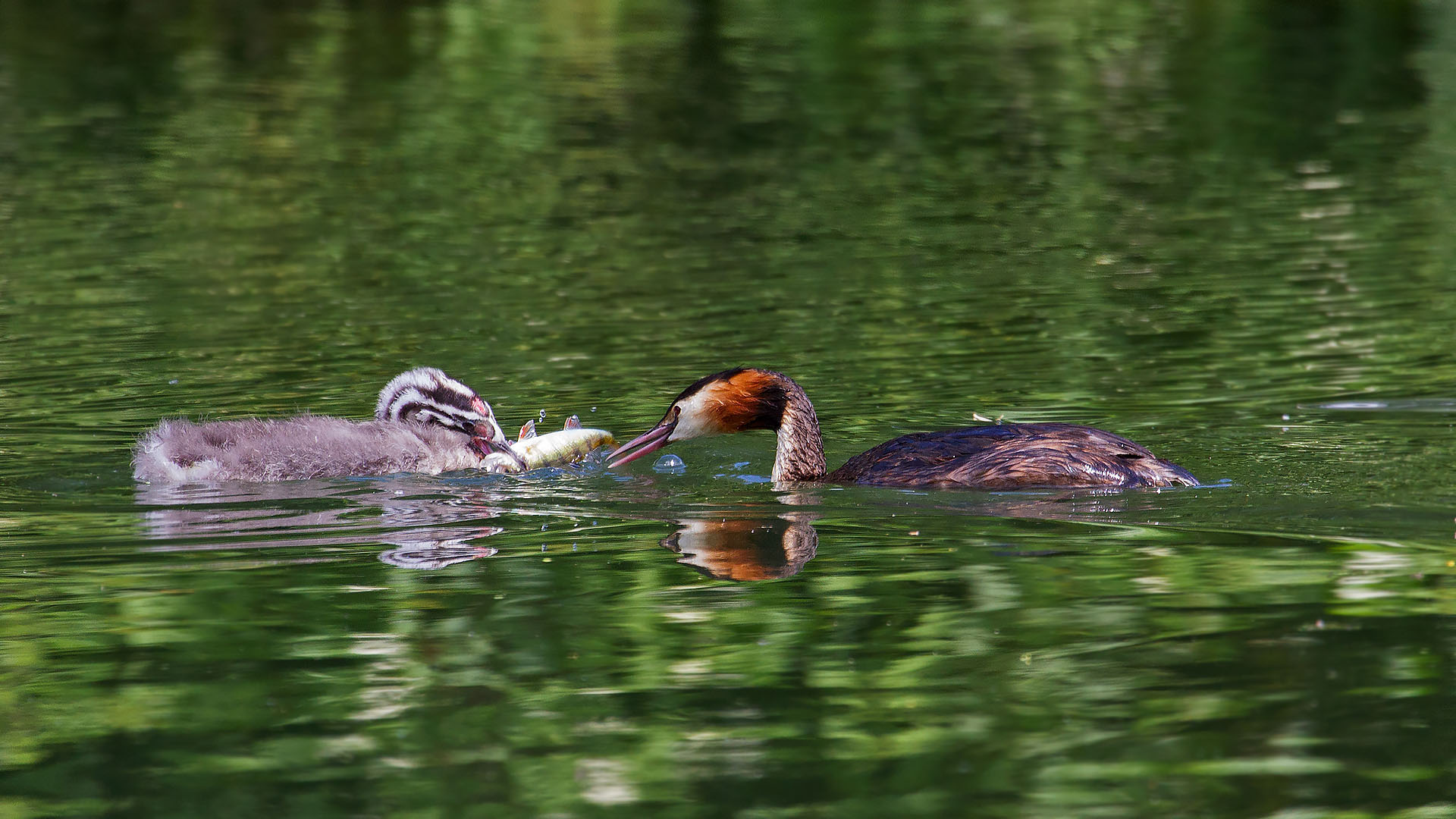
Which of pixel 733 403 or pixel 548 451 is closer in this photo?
pixel 733 403

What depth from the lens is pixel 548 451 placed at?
1019 centimetres

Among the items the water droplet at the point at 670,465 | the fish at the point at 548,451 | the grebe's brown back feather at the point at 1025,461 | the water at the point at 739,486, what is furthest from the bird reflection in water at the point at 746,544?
the fish at the point at 548,451

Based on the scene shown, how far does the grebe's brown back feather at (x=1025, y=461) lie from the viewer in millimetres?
9094

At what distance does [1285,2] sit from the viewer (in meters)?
43.9

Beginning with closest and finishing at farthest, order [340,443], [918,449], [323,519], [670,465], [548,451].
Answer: [323,519] < [918,449] < [340,443] < [548,451] < [670,465]

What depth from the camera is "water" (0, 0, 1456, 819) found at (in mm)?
5730

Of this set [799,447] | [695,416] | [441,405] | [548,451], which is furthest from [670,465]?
[441,405]

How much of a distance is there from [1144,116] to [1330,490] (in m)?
20.1

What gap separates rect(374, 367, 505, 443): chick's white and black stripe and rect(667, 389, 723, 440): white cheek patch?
987mm

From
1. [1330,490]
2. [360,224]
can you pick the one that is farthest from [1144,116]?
[1330,490]

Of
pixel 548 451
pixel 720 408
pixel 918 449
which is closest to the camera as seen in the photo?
pixel 918 449

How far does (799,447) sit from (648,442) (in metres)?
0.75

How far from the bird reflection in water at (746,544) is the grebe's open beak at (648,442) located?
3.25 ft

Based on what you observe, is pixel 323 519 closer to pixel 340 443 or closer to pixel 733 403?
pixel 340 443
